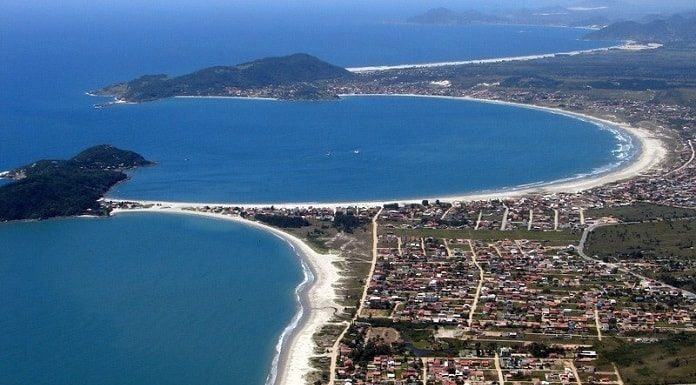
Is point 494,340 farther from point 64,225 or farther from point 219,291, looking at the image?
point 64,225

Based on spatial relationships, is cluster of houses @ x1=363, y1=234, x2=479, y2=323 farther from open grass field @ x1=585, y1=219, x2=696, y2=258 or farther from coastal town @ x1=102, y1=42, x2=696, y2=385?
open grass field @ x1=585, y1=219, x2=696, y2=258

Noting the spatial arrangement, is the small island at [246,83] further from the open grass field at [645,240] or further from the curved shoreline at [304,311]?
the open grass field at [645,240]

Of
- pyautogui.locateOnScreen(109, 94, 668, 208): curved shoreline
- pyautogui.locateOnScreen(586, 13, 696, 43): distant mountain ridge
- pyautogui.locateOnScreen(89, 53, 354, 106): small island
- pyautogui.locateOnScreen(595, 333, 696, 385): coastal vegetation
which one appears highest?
pyautogui.locateOnScreen(586, 13, 696, 43): distant mountain ridge

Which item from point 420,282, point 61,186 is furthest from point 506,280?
point 61,186

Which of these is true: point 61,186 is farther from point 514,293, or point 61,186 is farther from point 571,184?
point 571,184

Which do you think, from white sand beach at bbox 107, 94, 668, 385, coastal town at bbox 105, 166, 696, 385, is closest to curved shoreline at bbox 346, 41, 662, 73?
white sand beach at bbox 107, 94, 668, 385
